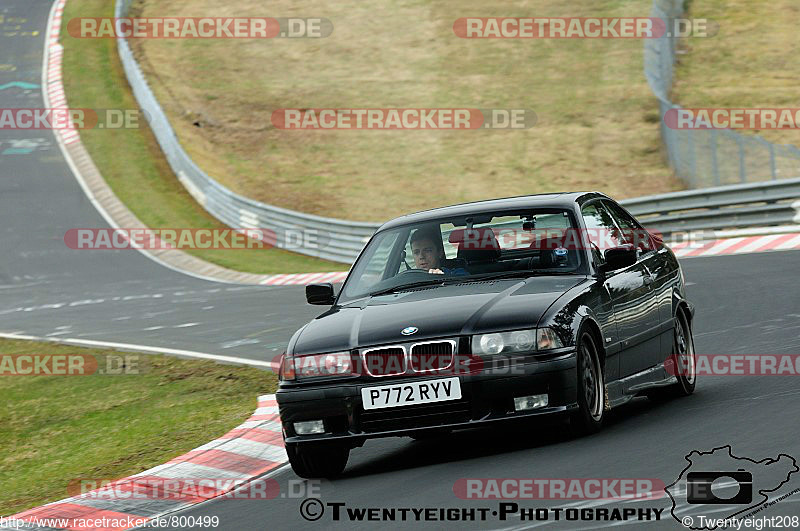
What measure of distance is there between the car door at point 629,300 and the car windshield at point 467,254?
0.79 feet

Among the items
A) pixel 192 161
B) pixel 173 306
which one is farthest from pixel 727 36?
pixel 173 306

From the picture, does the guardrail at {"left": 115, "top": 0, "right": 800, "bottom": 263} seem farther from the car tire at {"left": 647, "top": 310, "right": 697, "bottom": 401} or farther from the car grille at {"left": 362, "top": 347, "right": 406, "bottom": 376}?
the car grille at {"left": 362, "top": 347, "right": 406, "bottom": 376}

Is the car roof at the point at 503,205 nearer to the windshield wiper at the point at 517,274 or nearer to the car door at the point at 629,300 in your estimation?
the car door at the point at 629,300

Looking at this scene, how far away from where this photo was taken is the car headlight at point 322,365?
7.49 m

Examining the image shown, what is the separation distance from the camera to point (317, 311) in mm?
17781

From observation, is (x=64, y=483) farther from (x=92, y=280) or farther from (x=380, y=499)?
(x=92, y=280)

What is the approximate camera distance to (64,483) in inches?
372

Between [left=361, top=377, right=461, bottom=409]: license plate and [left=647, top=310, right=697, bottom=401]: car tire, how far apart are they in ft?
8.05

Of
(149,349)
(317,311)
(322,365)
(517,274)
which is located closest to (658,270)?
(517,274)

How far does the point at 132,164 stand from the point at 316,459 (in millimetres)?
30043

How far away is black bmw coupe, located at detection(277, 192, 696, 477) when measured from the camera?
23.9 ft

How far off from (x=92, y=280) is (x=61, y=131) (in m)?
15.9

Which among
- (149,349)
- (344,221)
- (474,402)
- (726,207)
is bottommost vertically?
(344,221)

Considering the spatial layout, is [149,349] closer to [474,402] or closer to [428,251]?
[428,251]
